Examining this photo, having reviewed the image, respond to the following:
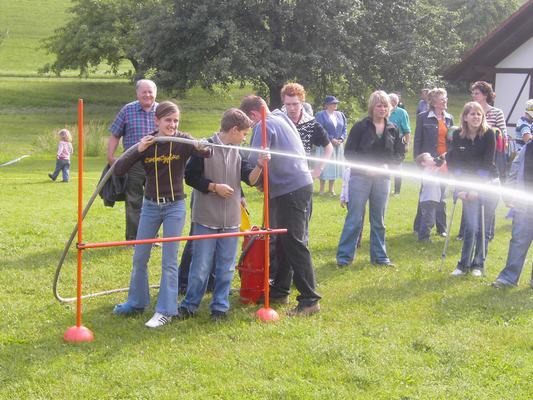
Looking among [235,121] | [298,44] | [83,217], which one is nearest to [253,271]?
[235,121]

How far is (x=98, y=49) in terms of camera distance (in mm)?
46188

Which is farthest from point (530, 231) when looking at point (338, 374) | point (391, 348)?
point (338, 374)

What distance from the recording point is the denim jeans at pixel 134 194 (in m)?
8.62

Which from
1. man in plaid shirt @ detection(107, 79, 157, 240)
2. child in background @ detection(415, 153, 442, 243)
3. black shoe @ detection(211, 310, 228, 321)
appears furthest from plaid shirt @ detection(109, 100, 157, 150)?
child in background @ detection(415, 153, 442, 243)

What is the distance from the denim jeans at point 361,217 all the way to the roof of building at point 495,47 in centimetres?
1083

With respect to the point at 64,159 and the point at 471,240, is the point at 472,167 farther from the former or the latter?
the point at 64,159

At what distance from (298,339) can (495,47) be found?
48.5 ft

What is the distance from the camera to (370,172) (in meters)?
8.05

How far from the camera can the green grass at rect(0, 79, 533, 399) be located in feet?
15.8

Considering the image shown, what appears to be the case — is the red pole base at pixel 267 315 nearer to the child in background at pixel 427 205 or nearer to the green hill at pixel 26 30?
the child in background at pixel 427 205

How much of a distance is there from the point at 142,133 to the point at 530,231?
13.9ft

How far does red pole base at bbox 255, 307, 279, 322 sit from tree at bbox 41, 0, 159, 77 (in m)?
40.8

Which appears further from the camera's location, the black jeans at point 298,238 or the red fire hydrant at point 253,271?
the red fire hydrant at point 253,271

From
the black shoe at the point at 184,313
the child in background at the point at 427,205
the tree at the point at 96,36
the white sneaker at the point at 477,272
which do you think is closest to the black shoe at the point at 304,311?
the black shoe at the point at 184,313
